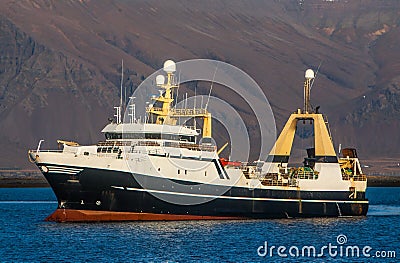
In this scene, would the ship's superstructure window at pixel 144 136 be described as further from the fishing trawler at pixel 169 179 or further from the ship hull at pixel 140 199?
the ship hull at pixel 140 199

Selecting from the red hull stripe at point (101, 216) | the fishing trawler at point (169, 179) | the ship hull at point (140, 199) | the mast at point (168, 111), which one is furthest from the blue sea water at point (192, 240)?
the mast at point (168, 111)

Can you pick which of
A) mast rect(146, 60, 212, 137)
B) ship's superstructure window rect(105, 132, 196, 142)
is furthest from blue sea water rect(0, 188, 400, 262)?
mast rect(146, 60, 212, 137)

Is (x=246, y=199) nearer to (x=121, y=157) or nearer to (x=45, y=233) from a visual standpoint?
(x=121, y=157)

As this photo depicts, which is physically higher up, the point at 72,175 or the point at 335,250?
the point at 72,175

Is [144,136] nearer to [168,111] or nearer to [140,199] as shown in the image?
A: [140,199]

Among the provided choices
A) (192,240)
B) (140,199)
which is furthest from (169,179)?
(192,240)

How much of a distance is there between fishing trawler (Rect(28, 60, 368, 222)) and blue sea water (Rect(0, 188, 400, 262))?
4.37 feet

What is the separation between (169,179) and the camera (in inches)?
2827

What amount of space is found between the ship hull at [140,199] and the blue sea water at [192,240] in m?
1.14

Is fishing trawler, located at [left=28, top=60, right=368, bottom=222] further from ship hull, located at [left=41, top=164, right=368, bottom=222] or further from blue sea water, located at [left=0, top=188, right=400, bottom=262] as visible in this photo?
blue sea water, located at [left=0, top=188, right=400, bottom=262]

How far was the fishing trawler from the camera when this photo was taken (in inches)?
2790

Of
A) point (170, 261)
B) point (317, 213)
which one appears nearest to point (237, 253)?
point (170, 261)

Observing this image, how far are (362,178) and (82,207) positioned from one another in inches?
958

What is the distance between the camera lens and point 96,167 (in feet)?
231
